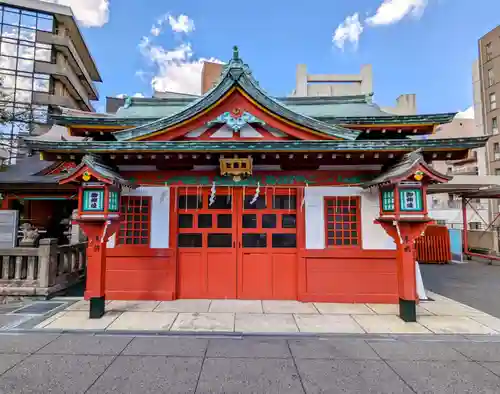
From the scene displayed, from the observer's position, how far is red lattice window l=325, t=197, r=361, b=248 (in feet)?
22.6

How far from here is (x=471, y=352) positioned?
14.3 ft

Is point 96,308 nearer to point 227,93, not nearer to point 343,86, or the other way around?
point 227,93

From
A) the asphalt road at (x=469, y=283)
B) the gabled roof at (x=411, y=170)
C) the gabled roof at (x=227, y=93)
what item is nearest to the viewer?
the gabled roof at (x=411, y=170)

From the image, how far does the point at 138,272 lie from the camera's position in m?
6.83

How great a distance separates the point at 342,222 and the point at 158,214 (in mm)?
4476

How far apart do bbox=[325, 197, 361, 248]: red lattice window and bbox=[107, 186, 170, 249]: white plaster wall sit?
3.88 meters

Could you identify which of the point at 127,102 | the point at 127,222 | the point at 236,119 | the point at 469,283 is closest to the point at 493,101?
the point at 469,283

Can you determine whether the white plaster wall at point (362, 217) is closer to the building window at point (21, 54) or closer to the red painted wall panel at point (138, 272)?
the red painted wall panel at point (138, 272)

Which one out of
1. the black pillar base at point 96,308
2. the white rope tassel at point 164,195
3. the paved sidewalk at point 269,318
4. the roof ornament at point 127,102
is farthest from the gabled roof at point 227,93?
the paved sidewalk at point 269,318

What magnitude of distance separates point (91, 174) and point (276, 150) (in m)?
3.68

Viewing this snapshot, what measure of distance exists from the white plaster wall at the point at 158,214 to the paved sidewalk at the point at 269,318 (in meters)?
1.41

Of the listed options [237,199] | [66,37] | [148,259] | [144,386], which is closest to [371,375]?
[144,386]

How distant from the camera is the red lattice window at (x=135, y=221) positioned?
6945 millimetres

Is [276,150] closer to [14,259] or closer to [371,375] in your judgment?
[371,375]
